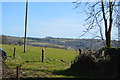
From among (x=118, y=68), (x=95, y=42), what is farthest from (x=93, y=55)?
(x=95, y=42)

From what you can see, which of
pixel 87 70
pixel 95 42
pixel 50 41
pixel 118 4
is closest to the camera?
pixel 87 70

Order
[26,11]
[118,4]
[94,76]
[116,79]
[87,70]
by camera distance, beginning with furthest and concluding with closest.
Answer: [26,11], [118,4], [87,70], [94,76], [116,79]

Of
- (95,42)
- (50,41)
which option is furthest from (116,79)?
(50,41)

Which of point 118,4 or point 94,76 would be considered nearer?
point 94,76

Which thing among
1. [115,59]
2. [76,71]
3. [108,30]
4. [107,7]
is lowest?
[76,71]

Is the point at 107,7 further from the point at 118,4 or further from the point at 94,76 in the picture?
the point at 94,76

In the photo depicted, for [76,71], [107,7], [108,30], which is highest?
[107,7]

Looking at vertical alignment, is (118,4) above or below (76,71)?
above

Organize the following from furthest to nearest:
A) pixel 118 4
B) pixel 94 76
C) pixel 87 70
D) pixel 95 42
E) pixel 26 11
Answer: pixel 26 11
pixel 95 42
pixel 118 4
pixel 87 70
pixel 94 76

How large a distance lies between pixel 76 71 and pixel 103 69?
215 centimetres

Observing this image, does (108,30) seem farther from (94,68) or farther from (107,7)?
(94,68)

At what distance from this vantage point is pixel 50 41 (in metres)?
54.6

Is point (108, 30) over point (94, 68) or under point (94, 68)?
over

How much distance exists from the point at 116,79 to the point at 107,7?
7590 millimetres
